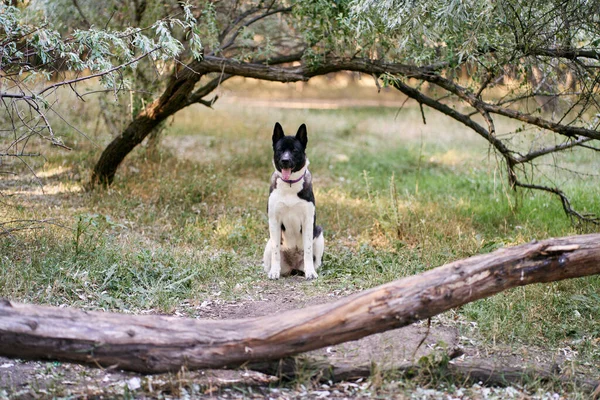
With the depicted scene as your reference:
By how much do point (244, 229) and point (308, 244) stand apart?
137 cm

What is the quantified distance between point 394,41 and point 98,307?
4.32 meters

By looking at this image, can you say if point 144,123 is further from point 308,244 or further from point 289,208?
point 308,244

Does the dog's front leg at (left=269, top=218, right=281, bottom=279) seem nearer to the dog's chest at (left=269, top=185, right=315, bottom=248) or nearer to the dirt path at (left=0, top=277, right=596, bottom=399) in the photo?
the dog's chest at (left=269, top=185, right=315, bottom=248)

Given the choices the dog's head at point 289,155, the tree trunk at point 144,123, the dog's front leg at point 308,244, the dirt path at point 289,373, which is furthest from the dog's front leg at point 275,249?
the tree trunk at point 144,123

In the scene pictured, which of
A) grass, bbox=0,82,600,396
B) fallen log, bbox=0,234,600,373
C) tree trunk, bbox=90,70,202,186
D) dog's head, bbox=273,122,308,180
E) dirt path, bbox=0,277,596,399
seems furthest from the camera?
tree trunk, bbox=90,70,202,186

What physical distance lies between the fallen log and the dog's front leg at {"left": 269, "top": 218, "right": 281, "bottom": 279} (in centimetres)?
278

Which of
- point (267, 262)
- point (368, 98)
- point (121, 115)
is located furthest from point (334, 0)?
point (368, 98)

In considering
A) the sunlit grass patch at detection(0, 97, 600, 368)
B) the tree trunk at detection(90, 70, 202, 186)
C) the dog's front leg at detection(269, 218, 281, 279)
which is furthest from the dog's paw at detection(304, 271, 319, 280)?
the tree trunk at detection(90, 70, 202, 186)

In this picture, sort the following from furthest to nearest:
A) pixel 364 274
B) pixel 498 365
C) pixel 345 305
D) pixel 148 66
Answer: pixel 148 66 < pixel 364 274 < pixel 498 365 < pixel 345 305

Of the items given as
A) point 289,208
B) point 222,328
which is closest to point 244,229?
point 289,208

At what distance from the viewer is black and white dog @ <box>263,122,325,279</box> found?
691 cm

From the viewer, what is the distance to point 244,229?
26.9 ft

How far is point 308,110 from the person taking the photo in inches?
801

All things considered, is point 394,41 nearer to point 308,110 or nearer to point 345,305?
point 345,305
